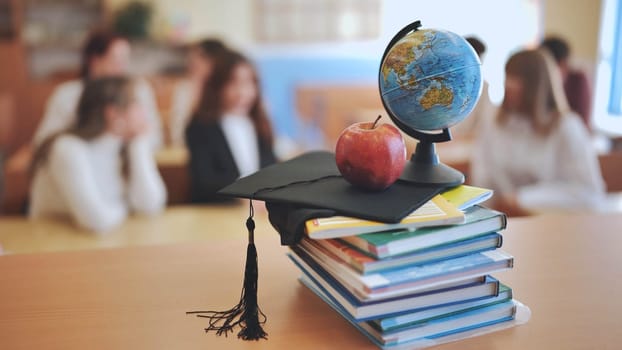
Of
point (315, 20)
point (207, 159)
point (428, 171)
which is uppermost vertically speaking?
point (315, 20)

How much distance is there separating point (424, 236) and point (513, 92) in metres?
2.09

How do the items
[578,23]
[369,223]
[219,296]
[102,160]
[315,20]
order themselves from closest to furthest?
1. [369,223]
2. [219,296]
3. [102,160]
4. [578,23]
5. [315,20]

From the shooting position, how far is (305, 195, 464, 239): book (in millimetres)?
893

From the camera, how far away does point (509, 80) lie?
2.77 m

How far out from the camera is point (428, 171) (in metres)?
1.07

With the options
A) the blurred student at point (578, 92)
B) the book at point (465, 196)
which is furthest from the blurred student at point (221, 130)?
the blurred student at point (578, 92)

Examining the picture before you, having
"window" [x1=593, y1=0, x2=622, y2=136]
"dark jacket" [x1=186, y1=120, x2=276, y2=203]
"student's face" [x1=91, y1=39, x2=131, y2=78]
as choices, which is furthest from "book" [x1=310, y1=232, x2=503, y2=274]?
"window" [x1=593, y1=0, x2=622, y2=136]

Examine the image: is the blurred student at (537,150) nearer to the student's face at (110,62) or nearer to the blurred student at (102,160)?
the blurred student at (102,160)

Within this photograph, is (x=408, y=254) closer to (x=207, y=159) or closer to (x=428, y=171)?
(x=428, y=171)

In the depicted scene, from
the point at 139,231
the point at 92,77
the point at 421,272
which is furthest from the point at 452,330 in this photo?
the point at 92,77

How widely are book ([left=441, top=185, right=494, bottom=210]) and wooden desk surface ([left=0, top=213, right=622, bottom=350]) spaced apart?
8.1 inches

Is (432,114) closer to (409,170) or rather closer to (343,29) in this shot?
(409,170)

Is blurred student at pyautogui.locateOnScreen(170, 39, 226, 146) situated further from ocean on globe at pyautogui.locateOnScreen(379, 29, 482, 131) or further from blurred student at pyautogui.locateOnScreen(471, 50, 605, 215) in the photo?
ocean on globe at pyautogui.locateOnScreen(379, 29, 482, 131)

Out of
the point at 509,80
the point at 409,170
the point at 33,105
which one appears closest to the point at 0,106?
the point at 33,105
